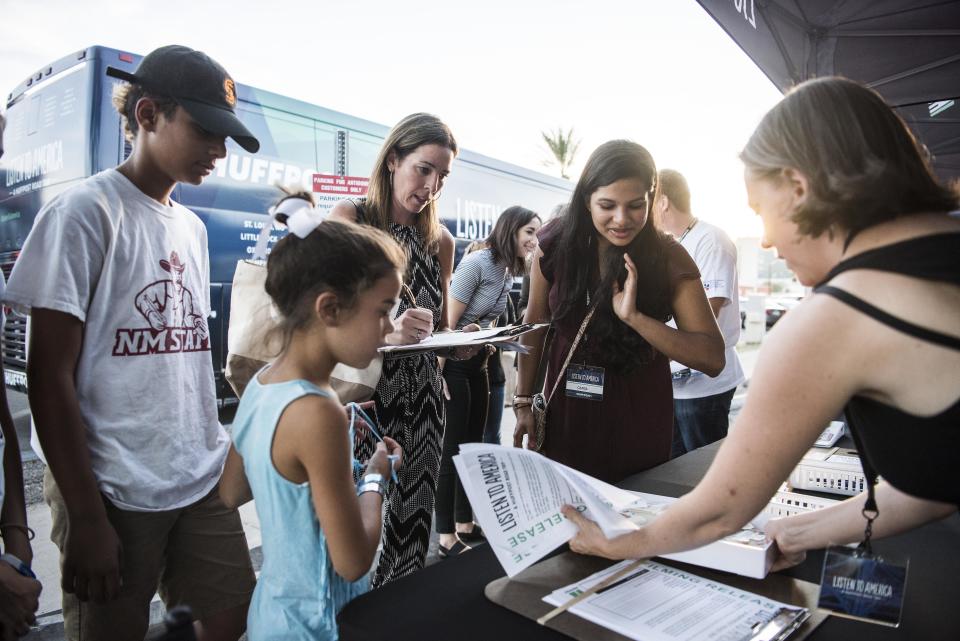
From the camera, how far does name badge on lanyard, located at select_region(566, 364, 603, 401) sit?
1937 millimetres

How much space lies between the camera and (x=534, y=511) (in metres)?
1.07

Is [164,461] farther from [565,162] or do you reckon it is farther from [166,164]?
[565,162]

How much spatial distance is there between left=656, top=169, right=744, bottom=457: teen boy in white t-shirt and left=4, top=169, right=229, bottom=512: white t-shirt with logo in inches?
83.3

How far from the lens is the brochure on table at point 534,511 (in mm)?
→ 1015

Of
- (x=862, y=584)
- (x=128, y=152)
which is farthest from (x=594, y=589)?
(x=128, y=152)

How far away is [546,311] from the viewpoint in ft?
7.24

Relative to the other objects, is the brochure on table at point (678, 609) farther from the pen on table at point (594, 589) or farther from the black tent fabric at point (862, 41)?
the black tent fabric at point (862, 41)

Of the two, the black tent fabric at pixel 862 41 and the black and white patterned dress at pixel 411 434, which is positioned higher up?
the black tent fabric at pixel 862 41

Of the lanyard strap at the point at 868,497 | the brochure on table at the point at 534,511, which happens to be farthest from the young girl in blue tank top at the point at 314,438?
the lanyard strap at the point at 868,497

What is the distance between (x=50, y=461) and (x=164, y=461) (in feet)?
0.84

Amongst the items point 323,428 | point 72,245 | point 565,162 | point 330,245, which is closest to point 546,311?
point 330,245

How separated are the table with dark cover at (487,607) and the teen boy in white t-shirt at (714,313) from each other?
162 cm

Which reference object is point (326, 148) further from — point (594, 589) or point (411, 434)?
point (594, 589)

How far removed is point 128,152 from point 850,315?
5285 mm
